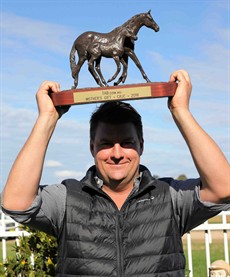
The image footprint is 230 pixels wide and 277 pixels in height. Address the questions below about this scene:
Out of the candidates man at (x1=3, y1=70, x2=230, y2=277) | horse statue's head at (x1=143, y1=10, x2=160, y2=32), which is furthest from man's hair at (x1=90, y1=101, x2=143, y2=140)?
horse statue's head at (x1=143, y1=10, x2=160, y2=32)

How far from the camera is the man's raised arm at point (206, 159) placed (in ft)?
8.14

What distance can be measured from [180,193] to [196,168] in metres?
0.19

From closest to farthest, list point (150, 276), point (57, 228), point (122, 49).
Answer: point (150, 276) < point (57, 228) < point (122, 49)

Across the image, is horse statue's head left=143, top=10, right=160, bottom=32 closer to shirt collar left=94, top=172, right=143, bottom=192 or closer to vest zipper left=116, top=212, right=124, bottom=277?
shirt collar left=94, top=172, right=143, bottom=192

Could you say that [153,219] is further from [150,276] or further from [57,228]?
[57,228]

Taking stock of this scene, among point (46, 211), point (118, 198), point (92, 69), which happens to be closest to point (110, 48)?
point (92, 69)

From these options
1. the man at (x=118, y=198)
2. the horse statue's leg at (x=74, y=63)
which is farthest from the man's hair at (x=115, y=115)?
the horse statue's leg at (x=74, y=63)

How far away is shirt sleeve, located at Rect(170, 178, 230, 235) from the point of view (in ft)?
8.38

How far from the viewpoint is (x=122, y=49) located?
301 cm

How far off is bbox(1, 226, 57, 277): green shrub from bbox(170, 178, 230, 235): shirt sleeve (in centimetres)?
261

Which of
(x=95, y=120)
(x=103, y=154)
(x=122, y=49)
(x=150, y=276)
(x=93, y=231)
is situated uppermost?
(x=122, y=49)

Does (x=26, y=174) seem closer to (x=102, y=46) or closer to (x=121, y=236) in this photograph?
(x=121, y=236)

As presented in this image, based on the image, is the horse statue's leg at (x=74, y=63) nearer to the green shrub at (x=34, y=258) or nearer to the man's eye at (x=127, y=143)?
the man's eye at (x=127, y=143)

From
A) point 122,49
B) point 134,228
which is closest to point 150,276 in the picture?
point 134,228
